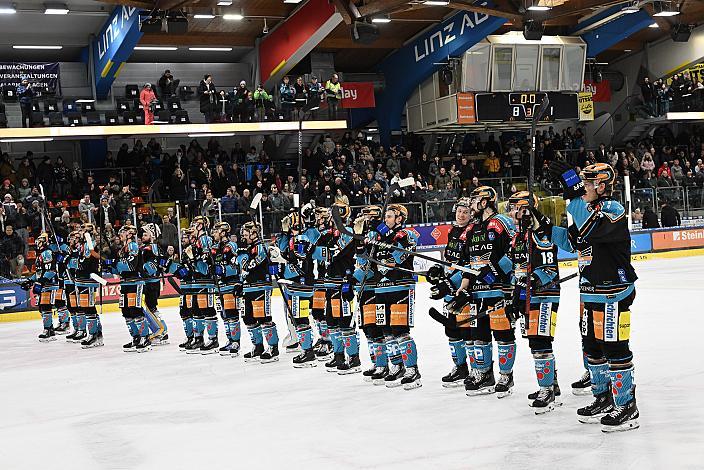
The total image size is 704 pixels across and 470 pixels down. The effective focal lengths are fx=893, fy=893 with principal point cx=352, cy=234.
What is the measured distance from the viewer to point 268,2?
25.0m

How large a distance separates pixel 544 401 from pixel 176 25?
15.4 m

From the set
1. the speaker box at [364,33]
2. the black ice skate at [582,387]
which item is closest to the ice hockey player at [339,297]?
the black ice skate at [582,387]

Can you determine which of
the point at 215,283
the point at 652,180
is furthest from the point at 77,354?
the point at 652,180

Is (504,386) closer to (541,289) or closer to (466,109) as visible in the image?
(541,289)

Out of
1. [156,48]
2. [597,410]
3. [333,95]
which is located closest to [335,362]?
[597,410]

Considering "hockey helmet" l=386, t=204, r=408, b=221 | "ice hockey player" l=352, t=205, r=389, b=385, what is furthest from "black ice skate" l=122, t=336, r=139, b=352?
"hockey helmet" l=386, t=204, r=408, b=221

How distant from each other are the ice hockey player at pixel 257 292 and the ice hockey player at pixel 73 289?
4.00 meters

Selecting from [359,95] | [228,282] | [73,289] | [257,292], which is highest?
[359,95]

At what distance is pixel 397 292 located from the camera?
27.6 feet

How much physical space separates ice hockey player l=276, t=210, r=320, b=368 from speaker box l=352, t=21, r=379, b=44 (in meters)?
11.3

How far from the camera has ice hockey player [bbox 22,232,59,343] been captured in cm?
1451

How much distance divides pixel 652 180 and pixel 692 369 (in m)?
17.8

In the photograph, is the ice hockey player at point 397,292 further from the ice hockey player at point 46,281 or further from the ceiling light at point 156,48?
the ceiling light at point 156,48

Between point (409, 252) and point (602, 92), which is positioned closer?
point (409, 252)
